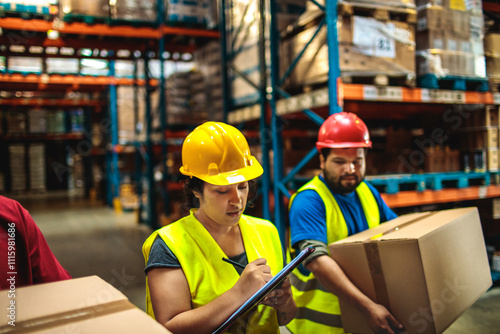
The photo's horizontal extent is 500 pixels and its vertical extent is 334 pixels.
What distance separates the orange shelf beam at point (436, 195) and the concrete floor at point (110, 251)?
106cm

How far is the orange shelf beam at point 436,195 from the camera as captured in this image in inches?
148

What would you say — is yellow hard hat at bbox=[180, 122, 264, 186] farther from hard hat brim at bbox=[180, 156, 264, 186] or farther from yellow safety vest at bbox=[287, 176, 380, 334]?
yellow safety vest at bbox=[287, 176, 380, 334]

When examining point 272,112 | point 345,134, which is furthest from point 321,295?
point 272,112

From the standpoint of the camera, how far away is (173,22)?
7223mm

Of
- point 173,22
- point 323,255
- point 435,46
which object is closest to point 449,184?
point 435,46

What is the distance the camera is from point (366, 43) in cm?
365

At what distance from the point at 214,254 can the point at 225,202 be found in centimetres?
22

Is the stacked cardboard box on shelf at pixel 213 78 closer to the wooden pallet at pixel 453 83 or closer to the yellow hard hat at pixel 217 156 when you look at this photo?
the wooden pallet at pixel 453 83

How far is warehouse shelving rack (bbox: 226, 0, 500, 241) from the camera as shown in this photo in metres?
3.49

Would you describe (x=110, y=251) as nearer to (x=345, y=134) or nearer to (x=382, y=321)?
(x=345, y=134)

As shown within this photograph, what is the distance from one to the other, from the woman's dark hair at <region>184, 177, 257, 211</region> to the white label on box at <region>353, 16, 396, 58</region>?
2365mm

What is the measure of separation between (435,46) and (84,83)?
10.0 metres

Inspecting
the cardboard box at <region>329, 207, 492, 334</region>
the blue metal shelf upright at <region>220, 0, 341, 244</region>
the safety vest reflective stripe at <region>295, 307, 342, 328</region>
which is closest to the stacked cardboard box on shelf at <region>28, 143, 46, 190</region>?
the blue metal shelf upright at <region>220, 0, 341, 244</region>

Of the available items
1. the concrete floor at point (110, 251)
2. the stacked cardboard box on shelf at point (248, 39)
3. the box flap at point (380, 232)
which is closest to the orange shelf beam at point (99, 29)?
the stacked cardboard box on shelf at point (248, 39)
